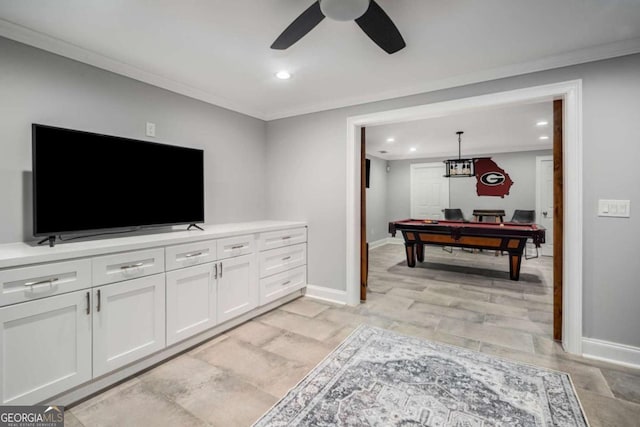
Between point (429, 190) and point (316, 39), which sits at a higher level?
point (316, 39)

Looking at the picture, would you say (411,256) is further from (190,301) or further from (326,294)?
(190,301)

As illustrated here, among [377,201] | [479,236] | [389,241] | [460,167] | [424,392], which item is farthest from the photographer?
[389,241]

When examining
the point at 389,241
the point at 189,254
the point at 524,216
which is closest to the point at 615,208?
the point at 189,254

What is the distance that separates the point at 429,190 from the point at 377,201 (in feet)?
4.71

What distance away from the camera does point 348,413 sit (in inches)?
66.4

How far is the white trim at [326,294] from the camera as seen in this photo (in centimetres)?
347

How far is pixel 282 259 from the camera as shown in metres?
3.33

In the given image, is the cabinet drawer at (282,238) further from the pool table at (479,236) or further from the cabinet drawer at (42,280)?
the pool table at (479,236)

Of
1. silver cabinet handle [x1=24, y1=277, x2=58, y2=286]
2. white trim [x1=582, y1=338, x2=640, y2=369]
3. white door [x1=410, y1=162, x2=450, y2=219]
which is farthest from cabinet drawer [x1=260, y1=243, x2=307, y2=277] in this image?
white door [x1=410, y1=162, x2=450, y2=219]

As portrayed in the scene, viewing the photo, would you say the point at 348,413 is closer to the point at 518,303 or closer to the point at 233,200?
the point at 233,200

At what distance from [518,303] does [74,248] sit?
4.30 m

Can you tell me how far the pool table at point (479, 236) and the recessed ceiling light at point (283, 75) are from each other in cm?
345

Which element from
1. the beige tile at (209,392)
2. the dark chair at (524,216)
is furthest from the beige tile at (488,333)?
the dark chair at (524,216)

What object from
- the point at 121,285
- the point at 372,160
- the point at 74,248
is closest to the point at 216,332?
the point at 121,285
